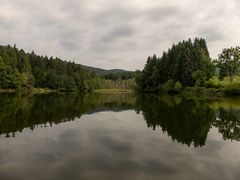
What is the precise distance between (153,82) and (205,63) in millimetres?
28380

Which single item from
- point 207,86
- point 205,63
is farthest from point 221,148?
point 205,63

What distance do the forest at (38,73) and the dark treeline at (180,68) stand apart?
4918 cm

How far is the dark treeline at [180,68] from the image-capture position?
313ft

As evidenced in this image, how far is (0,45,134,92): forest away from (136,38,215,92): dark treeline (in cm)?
4918

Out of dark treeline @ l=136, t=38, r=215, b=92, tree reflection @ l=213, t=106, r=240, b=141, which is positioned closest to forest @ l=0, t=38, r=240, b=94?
dark treeline @ l=136, t=38, r=215, b=92

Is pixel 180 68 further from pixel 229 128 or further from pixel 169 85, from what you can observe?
pixel 229 128

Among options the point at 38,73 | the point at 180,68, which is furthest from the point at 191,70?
the point at 38,73

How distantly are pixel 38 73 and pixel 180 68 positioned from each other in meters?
80.3

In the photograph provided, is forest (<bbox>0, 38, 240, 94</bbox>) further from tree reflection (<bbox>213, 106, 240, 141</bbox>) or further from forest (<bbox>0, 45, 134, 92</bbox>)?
tree reflection (<bbox>213, 106, 240, 141</bbox>)

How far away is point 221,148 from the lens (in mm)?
15219

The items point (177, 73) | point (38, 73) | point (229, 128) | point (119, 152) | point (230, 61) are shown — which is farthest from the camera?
point (38, 73)

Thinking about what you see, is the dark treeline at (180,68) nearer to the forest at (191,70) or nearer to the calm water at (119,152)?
the forest at (191,70)

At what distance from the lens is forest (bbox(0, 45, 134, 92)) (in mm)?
110312

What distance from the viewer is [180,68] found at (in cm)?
10400
